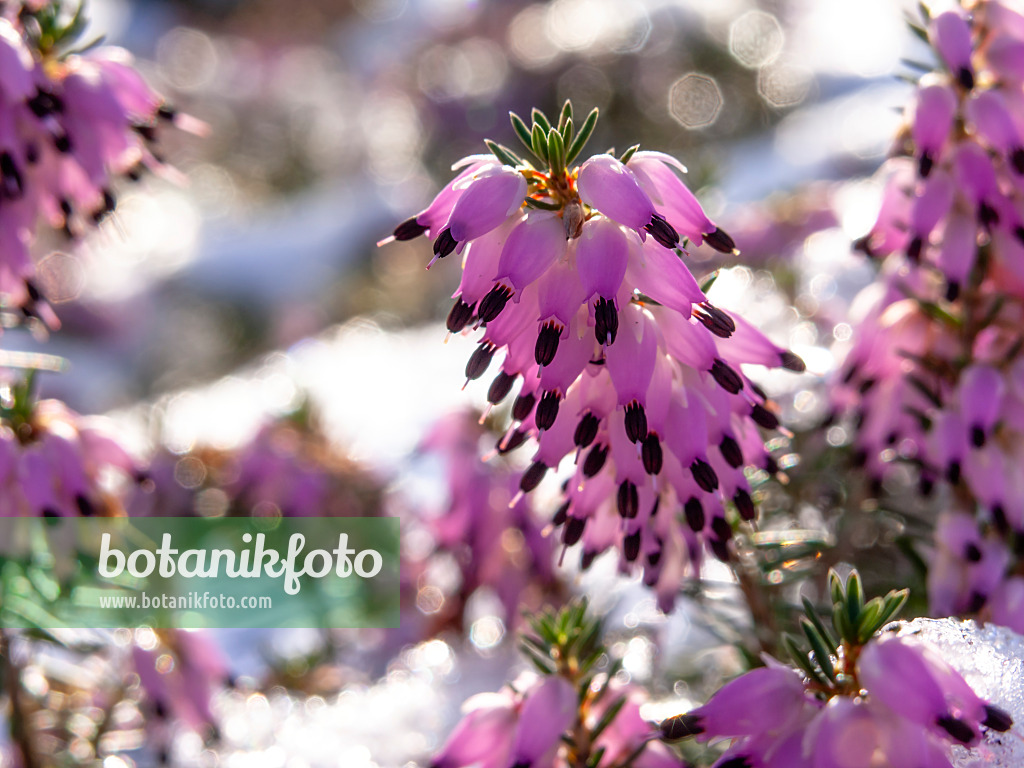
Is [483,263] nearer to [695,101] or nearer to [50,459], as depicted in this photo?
[50,459]

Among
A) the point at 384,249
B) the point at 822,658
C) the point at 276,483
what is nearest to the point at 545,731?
the point at 822,658

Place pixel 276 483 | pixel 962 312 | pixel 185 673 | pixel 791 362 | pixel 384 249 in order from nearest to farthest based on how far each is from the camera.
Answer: pixel 791 362, pixel 962 312, pixel 185 673, pixel 276 483, pixel 384 249

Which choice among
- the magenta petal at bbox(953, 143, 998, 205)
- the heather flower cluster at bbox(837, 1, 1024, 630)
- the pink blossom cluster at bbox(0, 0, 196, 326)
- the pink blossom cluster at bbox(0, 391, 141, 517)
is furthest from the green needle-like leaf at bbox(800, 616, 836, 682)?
the pink blossom cluster at bbox(0, 0, 196, 326)

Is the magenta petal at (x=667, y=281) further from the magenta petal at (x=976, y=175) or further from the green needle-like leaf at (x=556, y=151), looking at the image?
the magenta petal at (x=976, y=175)

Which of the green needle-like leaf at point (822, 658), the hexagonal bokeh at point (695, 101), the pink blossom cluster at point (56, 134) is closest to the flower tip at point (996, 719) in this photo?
the green needle-like leaf at point (822, 658)

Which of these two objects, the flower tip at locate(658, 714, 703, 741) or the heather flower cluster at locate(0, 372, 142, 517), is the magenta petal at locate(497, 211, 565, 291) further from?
the heather flower cluster at locate(0, 372, 142, 517)

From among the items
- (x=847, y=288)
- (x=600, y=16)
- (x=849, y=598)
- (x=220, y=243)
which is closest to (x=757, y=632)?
(x=849, y=598)
